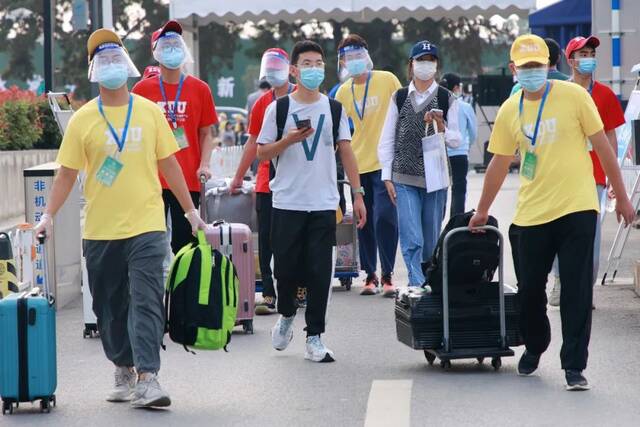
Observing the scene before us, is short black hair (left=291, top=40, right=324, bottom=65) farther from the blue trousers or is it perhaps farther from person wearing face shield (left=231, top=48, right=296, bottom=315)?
the blue trousers

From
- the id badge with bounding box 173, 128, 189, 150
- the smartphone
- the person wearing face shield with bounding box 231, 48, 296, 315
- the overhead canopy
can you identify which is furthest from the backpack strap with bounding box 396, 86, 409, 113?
the overhead canopy

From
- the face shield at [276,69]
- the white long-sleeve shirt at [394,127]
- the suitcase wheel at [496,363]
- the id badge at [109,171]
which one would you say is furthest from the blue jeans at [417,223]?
the id badge at [109,171]

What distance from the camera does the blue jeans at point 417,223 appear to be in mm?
11867

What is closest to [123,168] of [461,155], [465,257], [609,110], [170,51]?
[465,257]

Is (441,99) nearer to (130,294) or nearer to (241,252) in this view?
(241,252)

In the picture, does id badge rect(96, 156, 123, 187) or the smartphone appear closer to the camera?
id badge rect(96, 156, 123, 187)

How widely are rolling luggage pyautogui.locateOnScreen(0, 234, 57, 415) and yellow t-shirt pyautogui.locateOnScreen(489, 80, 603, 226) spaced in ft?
8.68

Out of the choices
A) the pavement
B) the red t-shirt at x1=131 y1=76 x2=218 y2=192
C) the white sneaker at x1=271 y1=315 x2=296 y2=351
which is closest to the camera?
the pavement

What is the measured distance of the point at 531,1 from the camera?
75.7 ft

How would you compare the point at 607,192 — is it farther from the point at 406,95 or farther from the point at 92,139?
the point at 92,139

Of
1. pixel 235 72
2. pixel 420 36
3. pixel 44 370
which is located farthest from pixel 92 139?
pixel 235 72

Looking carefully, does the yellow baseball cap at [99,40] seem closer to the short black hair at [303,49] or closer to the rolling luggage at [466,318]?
the short black hair at [303,49]

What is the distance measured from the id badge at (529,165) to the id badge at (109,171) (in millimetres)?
2157

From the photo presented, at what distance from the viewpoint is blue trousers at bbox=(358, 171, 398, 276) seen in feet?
42.9
